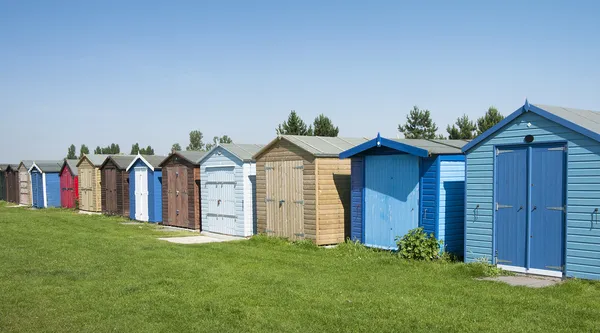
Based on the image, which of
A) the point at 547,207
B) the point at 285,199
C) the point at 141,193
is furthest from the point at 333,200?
the point at 141,193

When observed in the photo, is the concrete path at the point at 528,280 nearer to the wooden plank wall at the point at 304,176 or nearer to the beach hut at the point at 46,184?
the wooden plank wall at the point at 304,176

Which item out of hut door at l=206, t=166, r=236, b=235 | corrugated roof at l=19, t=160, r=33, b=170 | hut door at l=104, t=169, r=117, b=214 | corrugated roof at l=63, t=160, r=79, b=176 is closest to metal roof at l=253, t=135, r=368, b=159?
hut door at l=206, t=166, r=236, b=235

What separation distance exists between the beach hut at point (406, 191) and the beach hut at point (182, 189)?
836 centimetres

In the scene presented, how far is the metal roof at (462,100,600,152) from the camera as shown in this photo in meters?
9.91

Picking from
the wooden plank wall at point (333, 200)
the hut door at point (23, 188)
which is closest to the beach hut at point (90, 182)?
the hut door at point (23, 188)

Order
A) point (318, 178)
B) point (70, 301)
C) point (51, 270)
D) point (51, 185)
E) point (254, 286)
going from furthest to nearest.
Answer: point (51, 185), point (318, 178), point (51, 270), point (254, 286), point (70, 301)

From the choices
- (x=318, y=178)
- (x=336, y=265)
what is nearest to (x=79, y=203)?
(x=318, y=178)

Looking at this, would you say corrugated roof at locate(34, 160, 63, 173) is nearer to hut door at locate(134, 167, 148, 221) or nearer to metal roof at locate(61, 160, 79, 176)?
metal roof at locate(61, 160, 79, 176)

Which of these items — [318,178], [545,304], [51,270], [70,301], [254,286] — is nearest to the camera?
[545,304]

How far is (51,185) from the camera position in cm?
3616

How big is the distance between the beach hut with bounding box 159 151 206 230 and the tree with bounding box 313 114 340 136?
3113cm

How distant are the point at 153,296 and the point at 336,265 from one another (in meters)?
4.31

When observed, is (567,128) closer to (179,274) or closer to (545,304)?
(545,304)

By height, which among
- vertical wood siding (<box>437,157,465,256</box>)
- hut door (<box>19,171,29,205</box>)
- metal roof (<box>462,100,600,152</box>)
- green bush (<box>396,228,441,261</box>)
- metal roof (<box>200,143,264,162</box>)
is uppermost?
metal roof (<box>462,100,600,152</box>)
